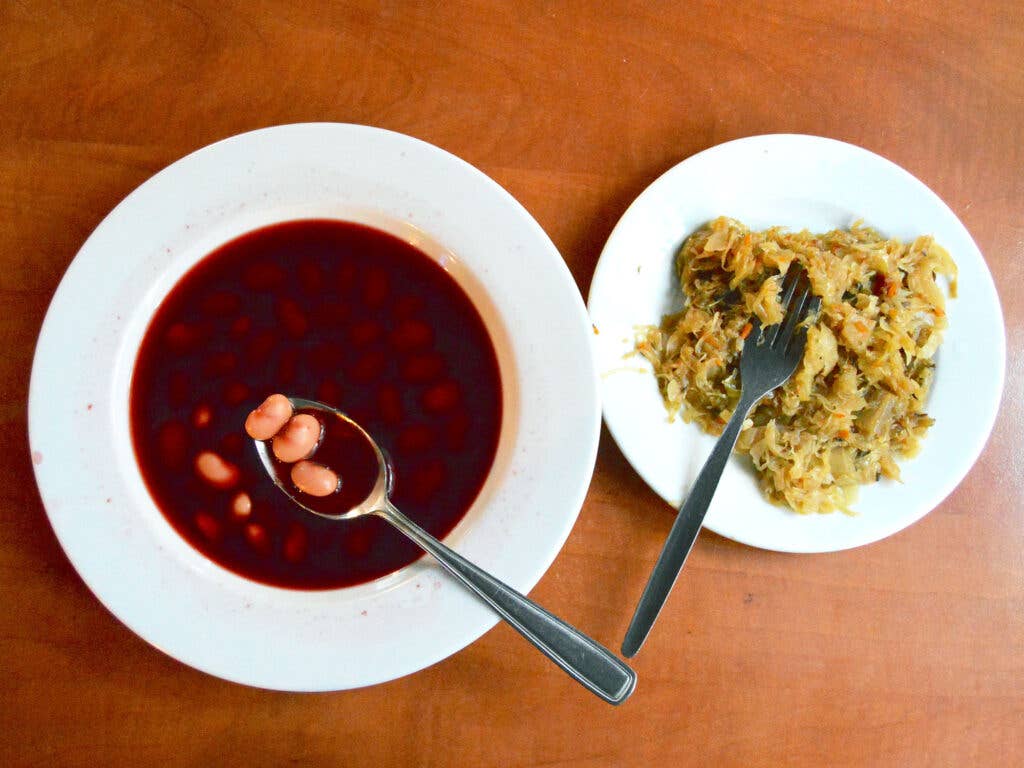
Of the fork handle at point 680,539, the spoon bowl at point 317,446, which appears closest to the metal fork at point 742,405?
the fork handle at point 680,539

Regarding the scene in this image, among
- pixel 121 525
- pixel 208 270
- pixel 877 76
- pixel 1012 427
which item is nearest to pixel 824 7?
pixel 877 76

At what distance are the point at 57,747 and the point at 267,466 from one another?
1.92ft

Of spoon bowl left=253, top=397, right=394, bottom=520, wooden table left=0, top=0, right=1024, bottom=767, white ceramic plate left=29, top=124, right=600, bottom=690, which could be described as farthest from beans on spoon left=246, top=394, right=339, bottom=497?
wooden table left=0, top=0, right=1024, bottom=767

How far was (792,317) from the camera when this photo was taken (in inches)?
47.8

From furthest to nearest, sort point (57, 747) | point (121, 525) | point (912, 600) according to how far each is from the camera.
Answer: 1. point (912, 600)
2. point (57, 747)
3. point (121, 525)

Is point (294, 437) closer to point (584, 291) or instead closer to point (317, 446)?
point (317, 446)

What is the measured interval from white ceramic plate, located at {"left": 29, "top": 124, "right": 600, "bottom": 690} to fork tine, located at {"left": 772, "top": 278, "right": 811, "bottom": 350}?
35cm

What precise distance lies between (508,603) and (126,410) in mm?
628

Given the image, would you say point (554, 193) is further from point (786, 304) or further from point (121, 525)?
point (121, 525)

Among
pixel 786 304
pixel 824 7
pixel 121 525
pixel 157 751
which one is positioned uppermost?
pixel 824 7

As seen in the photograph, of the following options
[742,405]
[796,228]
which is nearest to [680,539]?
[742,405]

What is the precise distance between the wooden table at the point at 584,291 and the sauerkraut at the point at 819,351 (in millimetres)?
167

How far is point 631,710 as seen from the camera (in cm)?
128

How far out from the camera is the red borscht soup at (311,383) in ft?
3.67
